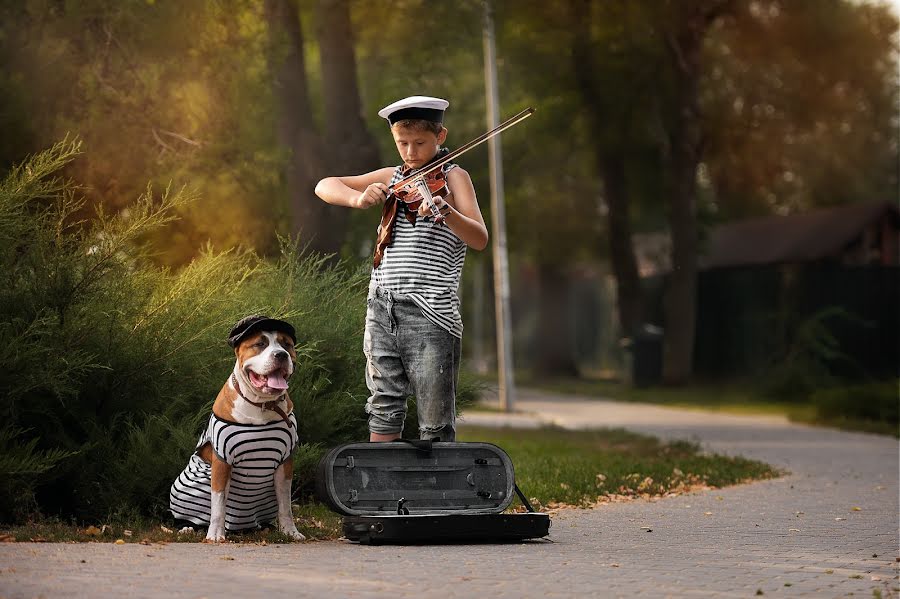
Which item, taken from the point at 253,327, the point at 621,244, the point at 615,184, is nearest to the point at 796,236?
the point at 621,244

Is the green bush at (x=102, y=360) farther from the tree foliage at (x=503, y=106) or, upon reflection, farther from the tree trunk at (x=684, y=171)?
the tree trunk at (x=684, y=171)

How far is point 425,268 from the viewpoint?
844 cm

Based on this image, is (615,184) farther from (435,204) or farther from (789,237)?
(435,204)

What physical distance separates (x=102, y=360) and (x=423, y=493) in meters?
2.28

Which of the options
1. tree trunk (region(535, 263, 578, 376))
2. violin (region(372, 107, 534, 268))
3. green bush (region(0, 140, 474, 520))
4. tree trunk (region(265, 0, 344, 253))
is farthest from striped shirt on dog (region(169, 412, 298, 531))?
tree trunk (region(535, 263, 578, 376))

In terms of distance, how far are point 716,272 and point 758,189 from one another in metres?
4.26

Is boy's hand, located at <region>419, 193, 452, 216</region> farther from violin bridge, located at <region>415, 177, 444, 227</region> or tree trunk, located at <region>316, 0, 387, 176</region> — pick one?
tree trunk, located at <region>316, 0, 387, 176</region>

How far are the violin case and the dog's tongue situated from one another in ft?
2.24

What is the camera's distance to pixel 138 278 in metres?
9.88

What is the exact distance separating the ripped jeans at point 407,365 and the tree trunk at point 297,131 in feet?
39.0

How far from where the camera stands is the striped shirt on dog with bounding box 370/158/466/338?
8414 mm

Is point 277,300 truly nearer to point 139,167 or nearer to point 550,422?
point 139,167

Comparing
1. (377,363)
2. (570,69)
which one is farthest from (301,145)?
(570,69)

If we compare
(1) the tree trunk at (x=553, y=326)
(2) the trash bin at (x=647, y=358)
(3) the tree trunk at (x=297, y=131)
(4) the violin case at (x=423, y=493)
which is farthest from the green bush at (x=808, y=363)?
(4) the violin case at (x=423, y=493)
